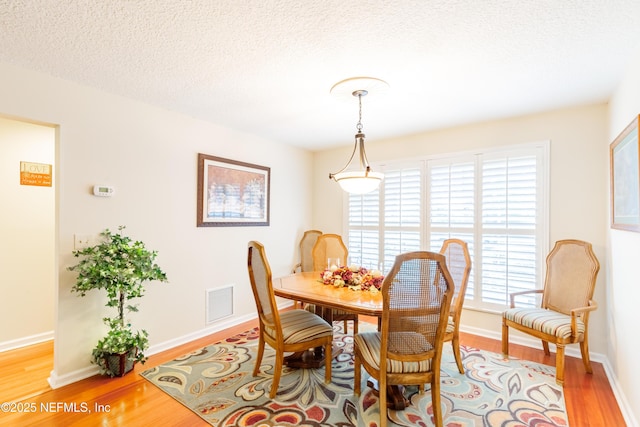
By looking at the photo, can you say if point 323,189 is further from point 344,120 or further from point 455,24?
point 455,24

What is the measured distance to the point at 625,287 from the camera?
215 centimetres

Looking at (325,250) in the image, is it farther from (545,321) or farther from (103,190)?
(103,190)

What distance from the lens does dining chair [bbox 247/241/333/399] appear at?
2.19m

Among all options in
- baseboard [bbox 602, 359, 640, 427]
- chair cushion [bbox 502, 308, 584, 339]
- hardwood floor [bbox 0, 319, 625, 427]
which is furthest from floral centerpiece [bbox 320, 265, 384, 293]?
baseboard [bbox 602, 359, 640, 427]

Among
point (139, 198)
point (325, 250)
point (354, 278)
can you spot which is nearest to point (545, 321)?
point (354, 278)

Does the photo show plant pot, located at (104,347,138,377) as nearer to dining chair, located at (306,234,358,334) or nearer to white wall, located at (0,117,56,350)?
white wall, located at (0,117,56,350)

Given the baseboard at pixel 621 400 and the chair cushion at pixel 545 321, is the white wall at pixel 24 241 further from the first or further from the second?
the baseboard at pixel 621 400

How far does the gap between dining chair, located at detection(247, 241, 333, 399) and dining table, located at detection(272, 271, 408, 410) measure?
0.58 ft

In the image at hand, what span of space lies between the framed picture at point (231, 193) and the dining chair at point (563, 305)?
306 centimetres

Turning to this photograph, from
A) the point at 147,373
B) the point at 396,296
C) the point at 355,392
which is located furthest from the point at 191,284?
the point at 396,296

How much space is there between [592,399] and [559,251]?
1.27m

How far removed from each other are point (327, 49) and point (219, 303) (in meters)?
2.97

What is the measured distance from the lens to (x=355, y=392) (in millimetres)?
2229

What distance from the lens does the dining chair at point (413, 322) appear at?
1751 millimetres
